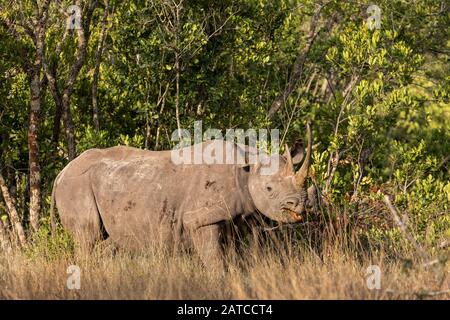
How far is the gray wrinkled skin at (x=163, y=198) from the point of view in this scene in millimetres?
8680

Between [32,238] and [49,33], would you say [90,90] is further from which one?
[32,238]

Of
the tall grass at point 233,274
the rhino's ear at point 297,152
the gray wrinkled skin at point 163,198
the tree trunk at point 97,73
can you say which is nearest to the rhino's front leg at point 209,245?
the gray wrinkled skin at point 163,198

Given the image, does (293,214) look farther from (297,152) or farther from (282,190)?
(297,152)

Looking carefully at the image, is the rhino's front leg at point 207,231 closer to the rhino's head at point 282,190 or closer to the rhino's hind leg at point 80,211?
the rhino's head at point 282,190

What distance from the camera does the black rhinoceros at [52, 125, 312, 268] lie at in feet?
28.4

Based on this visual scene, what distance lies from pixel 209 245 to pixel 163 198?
2.45ft

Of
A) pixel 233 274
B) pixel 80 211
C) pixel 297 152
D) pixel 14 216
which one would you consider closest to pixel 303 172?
pixel 297 152

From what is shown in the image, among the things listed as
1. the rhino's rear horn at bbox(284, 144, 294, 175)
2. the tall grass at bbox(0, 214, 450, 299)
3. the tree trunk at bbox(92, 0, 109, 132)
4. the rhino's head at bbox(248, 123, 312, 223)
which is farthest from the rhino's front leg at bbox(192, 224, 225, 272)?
the tree trunk at bbox(92, 0, 109, 132)

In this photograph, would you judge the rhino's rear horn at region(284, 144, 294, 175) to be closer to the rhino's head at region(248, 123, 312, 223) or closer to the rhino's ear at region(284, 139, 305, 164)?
the rhino's head at region(248, 123, 312, 223)

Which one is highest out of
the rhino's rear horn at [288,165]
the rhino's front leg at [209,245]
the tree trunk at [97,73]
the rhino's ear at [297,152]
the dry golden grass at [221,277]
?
the tree trunk at [97,73]

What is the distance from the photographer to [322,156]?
10797 mm

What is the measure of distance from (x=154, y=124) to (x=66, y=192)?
251 centimetres

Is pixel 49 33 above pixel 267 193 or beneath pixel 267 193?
above

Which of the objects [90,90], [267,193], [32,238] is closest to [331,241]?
[267,193]
